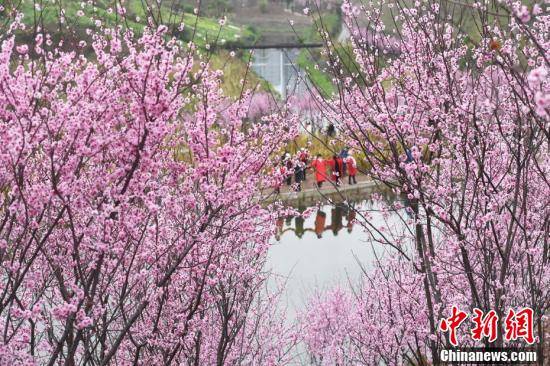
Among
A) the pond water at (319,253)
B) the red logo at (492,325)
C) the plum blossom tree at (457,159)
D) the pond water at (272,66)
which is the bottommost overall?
the red logo at (492,325)

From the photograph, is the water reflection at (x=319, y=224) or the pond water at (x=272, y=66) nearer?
the water reflection at (x=319, y=224)

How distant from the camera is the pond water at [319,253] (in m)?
14.6

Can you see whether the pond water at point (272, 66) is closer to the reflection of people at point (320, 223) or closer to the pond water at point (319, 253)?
the pond water at point (319, 253)

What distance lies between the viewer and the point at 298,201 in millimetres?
22406

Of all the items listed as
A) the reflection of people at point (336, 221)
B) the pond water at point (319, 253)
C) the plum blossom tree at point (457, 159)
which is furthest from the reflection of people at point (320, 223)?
the plum blossom tree at point (457, 159)

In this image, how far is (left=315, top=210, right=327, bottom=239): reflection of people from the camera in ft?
66.6

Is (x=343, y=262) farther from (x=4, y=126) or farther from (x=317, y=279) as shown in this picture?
(x=4, y=126)

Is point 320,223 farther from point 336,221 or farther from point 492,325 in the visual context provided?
point 492,325

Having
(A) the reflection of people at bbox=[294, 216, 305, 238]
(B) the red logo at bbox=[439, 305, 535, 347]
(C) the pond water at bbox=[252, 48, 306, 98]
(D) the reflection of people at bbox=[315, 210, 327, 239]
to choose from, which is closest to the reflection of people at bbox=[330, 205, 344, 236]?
(D) the reflection of people at bbox=[315, 210, 327, 239]

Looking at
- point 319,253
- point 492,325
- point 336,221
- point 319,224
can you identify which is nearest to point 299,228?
point 319,224

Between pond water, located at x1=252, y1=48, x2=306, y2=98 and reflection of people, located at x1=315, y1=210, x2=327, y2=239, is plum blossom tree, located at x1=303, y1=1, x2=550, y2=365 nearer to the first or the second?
reflection of people, located at x1=315, y1=210, x2=327, y2=239

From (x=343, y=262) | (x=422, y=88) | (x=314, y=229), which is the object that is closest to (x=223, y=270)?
(x=422, y=88)

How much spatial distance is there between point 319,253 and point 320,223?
→ 11.2ft

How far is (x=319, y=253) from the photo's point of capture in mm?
17906
